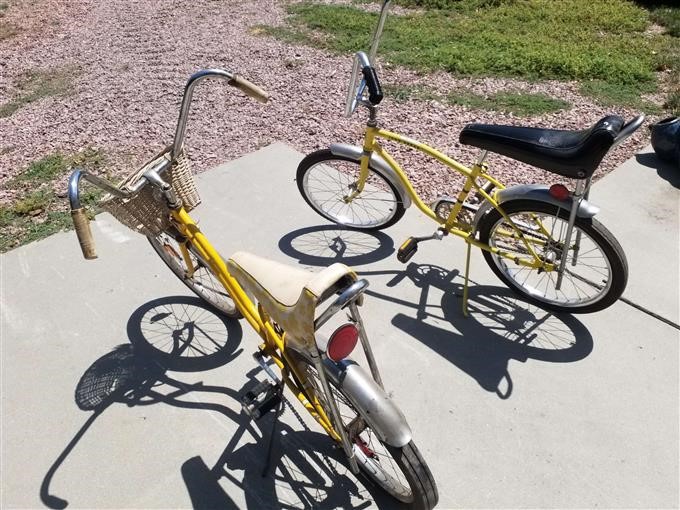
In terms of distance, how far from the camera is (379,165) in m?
3.27

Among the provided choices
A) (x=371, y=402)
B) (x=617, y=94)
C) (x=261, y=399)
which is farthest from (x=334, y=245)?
(x=617, y=94)

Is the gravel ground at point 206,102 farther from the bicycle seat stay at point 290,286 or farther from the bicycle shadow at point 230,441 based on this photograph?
the bicycle seat stay at point 290,286

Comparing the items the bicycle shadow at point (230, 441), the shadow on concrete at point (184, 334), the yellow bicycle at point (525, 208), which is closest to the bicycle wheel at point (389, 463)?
the bicycle shadow at point (230, 441)

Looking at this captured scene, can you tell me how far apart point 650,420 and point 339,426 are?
1567 millimetres

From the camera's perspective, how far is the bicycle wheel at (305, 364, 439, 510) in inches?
75.8

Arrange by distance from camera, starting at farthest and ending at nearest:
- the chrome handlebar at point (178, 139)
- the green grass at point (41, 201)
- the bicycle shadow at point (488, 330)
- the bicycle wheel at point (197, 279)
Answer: the green grass at point (41, 201)
the bicycle wheel at point (197, 279)
the bicycle shadow at point (488, 330)
the chrome handlebar at point (178, 139)

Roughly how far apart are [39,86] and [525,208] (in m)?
5.29

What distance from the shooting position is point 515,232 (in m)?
2.91

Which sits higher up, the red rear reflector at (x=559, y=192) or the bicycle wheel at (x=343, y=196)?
the red rear reflector at (x=559, y=192)

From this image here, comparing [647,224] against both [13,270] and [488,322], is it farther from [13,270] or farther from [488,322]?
[13,270]

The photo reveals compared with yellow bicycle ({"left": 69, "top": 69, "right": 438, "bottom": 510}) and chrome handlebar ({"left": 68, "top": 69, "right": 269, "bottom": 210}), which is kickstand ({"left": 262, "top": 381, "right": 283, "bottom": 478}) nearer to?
yellow bicycle ({"left": 69, "top": 69, "right": 438, "bottom": 510})

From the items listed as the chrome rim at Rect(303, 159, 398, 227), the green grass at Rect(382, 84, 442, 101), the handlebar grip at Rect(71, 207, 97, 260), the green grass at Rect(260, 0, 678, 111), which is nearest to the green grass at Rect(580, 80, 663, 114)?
the green grass at Rect(260, 0, 678, 111)

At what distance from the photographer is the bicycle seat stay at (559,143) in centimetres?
240

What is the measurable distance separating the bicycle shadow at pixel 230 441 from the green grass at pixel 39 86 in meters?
3.57
